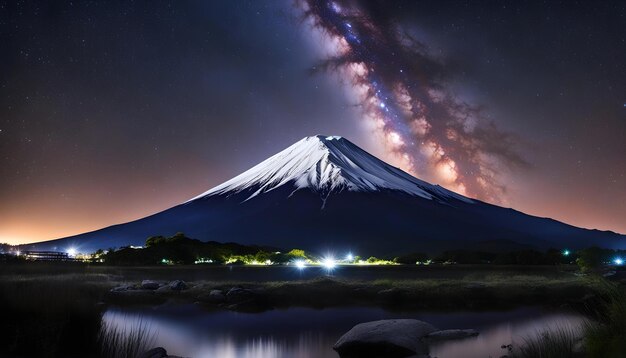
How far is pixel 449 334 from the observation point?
65.3 ft

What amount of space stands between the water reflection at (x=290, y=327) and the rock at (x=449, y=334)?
0.33m

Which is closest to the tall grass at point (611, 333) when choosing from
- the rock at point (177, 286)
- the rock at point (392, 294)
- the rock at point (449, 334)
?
the rock at point (449, 334)

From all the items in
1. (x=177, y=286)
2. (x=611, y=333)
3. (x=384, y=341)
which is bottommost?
(x=384, y=341)

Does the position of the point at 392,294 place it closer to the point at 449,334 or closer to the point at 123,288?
the point at 449,334

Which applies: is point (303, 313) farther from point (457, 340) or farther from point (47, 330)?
point (47, 330)

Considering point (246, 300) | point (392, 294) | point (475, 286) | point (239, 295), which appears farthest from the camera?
point (475, 286)

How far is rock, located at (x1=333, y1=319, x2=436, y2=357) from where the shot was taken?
629 inches

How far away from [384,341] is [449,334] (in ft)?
16.1

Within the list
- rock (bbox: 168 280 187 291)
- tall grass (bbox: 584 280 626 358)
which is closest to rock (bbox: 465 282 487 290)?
rock (bbox: 168 280 187 291)

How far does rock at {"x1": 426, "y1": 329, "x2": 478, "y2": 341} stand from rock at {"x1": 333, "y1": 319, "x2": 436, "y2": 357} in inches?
39.5

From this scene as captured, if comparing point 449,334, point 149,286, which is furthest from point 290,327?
point 149,286

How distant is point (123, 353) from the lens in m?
12.6

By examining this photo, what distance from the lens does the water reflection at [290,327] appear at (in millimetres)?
19734

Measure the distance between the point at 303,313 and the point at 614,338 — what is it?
20.7m
